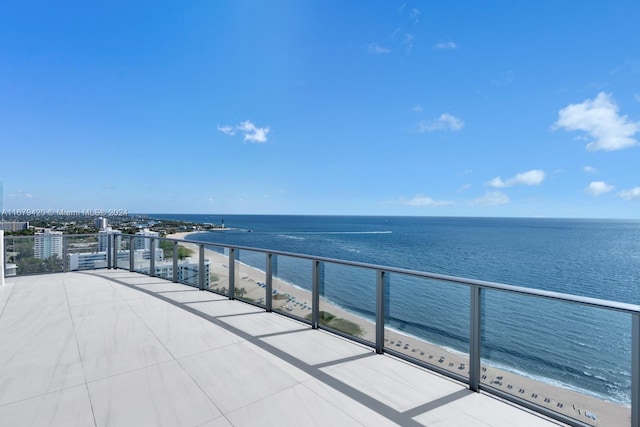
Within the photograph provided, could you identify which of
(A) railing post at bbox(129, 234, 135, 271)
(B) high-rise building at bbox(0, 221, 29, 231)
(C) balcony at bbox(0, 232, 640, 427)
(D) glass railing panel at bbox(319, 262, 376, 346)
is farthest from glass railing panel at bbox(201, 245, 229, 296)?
(B) high-rise building at bbox(0, 221, 29, 231)

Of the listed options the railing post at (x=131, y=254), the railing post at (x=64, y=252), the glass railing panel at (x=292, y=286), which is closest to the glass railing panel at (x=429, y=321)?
the glass railing panel at (x=292, y=286)

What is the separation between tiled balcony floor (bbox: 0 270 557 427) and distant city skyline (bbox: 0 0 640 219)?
6.63 meters

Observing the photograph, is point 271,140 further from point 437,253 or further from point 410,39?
point 437,253

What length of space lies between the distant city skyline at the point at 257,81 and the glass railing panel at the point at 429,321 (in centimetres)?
921

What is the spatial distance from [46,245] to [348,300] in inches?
307

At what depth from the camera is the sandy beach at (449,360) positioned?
1870 mm

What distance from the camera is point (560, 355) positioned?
2137 mm

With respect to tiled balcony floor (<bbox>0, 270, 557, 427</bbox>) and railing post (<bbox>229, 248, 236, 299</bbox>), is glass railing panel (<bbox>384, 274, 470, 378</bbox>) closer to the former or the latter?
tiled balcony floor (<bbox>0, 270, 557, 427</bbox>)

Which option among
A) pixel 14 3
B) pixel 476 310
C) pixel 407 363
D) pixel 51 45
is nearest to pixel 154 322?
pixel 407 363

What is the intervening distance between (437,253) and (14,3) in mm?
39859

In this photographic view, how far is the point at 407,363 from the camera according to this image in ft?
8.98

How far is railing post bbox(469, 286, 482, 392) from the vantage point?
234 cm

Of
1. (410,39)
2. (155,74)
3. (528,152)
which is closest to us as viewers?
(155,74)

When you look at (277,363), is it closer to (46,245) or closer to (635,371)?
(635,371)
